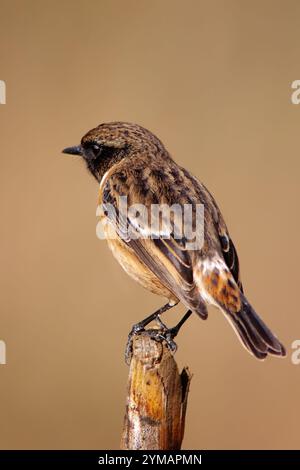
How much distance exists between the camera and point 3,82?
6500 millimetres

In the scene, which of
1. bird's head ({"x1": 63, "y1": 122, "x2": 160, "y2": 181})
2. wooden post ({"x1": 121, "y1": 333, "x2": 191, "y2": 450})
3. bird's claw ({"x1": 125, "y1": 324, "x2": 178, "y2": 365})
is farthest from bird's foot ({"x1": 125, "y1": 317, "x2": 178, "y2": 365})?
bird's head ({"x1": 63, "y1": 122, "x2": 160, "y2": 181})

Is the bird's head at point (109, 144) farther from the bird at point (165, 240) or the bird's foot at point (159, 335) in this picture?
the bird's foot at point (159, 335)

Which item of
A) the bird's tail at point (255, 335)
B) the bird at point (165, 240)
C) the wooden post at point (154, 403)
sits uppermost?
the bird at point (165, 240)

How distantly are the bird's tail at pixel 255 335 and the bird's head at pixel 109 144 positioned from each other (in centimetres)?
125

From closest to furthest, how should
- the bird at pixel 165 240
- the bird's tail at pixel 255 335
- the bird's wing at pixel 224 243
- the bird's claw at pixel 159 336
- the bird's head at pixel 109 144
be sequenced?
the bird's tail at pixel 255 335 → the bird at pixel 165 240 → the bird's claw at pixel 159 336 → the bird's wing at pixel 224 243 → the bird's head at pixel 109 144

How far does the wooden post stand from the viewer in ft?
11.2

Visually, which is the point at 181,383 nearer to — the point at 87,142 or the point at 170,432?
the point at 170,432

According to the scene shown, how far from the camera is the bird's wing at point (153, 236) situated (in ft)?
11.9

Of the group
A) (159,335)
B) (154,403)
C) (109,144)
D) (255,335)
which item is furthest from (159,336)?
(109,144)

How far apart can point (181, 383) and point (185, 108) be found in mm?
3419

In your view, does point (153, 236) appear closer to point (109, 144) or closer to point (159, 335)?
point (159, 335)

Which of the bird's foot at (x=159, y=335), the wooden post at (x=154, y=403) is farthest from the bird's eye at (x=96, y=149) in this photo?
the wooden post at (x=154, y=403)

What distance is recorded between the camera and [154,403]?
346cm

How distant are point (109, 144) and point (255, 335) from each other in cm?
147
